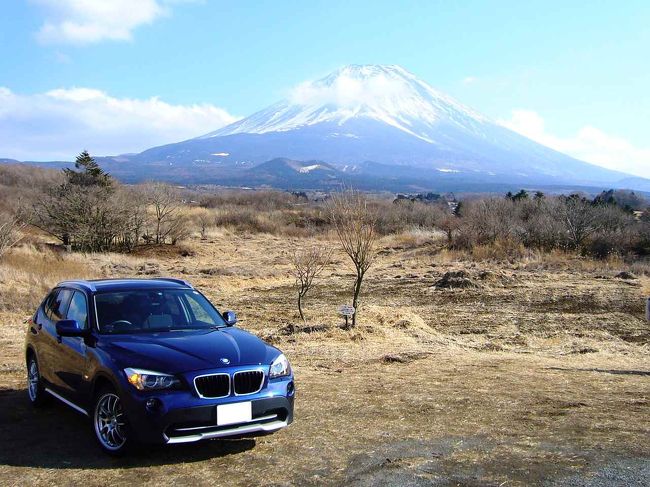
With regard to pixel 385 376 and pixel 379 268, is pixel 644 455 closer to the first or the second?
pixel 385 376

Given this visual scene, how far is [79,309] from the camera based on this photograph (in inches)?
249

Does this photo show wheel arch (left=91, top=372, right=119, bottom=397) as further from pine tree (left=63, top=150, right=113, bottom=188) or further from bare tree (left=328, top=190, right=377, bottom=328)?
pine tree (left=63, top=150, right=113, bottom=188)

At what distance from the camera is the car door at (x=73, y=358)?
5713 millimetres

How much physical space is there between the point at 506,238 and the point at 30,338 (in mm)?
35172

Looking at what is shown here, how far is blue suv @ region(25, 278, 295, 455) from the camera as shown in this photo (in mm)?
4934

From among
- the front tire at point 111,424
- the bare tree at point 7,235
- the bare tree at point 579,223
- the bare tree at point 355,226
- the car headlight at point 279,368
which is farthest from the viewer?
the bare tree at point 579,223

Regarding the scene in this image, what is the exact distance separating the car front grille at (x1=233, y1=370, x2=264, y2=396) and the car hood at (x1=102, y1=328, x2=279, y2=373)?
0.08 metres

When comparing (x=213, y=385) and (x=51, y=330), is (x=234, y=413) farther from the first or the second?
(x=51, y=330)

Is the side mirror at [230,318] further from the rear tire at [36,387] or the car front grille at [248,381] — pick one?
the rear tire at [36,387]

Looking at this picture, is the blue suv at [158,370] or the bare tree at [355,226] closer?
the blue suv at [158,370]

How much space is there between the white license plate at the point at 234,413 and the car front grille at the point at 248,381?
0.11 m

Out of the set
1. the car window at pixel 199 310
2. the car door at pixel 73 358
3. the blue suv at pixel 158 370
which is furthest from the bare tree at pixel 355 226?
the car door at pixel 73 358

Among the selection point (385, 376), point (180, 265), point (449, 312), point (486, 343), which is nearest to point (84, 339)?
point (385, 376)

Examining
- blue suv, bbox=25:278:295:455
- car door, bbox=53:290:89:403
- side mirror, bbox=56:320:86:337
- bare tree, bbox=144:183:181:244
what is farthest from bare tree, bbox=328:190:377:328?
bare tree, bbox=144:183:181:244
